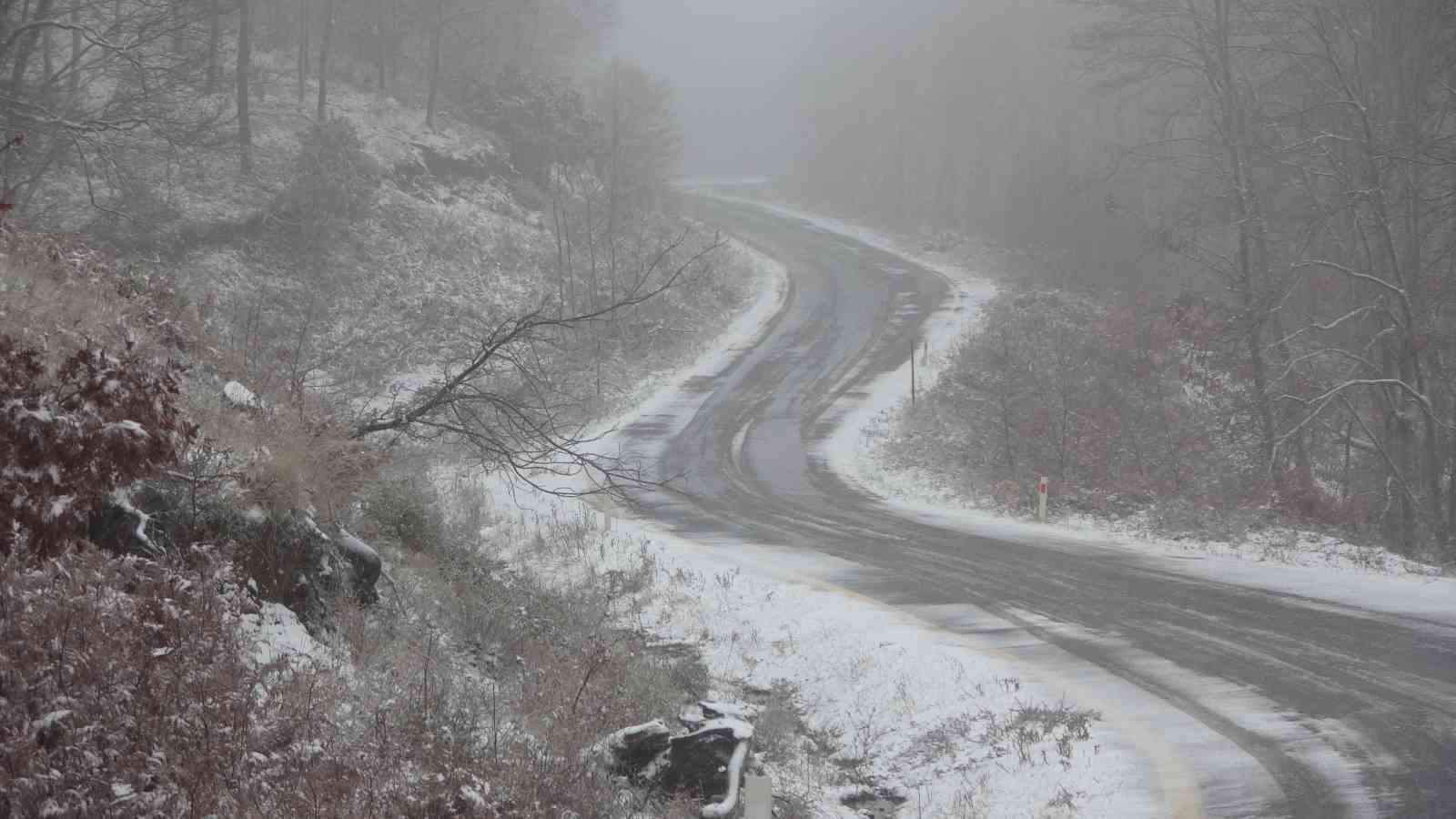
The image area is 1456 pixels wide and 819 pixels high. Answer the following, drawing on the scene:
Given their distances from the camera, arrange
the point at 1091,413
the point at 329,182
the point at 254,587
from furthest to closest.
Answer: the point at 329,182
the point at 1091,413
the point at 254,587

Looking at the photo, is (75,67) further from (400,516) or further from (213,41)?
(400,516)

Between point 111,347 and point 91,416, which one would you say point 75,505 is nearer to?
point 91,416

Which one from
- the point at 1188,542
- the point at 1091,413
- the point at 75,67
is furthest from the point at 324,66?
the point at 1188,542

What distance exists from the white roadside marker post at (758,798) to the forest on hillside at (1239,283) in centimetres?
1405

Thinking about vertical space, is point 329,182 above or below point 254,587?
above

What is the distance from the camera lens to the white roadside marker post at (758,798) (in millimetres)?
5805

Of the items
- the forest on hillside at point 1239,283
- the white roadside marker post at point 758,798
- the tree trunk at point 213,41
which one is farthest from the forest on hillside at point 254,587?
the forest on hillside at point 1239,283

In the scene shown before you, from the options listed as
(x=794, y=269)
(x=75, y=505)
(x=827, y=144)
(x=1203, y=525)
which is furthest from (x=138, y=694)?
(x=827, y=144)

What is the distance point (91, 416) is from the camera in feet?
16.9

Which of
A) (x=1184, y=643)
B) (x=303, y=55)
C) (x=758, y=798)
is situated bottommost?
(x=758, y=798)

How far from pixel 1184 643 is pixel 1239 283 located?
15.8 metres

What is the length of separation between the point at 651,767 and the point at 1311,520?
15.8 meters

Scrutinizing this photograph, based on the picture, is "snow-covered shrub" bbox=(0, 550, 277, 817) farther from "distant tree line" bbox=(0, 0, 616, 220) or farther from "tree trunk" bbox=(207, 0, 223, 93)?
"distant tree line" bbox=(0, 0, 616, 220)

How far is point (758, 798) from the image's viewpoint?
582 cm
